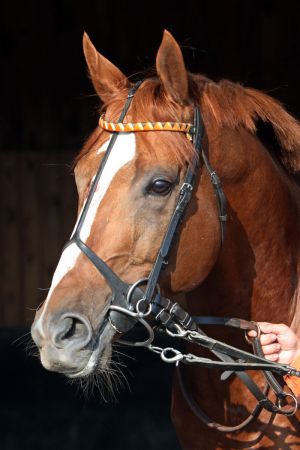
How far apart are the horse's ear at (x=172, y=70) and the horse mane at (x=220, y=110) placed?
0.10 ft

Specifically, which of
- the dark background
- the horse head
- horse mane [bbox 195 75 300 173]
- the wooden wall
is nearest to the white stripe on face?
the horse head

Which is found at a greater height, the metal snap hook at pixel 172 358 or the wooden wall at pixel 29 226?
the metal snap hook at pixel 172 358

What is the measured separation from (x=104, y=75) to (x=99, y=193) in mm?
465

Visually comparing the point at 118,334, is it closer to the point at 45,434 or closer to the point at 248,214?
the point at 248,214

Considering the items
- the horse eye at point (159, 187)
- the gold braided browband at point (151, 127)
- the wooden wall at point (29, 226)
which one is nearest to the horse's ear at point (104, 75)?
the gold braided browband at point (151, 127)

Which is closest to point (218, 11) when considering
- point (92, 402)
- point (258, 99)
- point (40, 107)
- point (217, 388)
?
point (40, 107)

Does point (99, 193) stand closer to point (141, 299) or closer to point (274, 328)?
point (141, 299)

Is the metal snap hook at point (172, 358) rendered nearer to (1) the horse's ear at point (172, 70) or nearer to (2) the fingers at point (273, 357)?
(2) the fingers at point (273, 357)

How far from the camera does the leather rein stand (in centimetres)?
194

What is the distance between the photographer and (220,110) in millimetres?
2152

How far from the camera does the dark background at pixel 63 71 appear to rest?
5352 millimetres

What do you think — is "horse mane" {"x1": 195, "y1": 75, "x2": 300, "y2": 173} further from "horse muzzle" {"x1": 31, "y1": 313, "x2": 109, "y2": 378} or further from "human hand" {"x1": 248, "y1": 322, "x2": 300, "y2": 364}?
"horse muzzle" {"x1": 31, "y1": 313, "x2": 109, "y2": 378}

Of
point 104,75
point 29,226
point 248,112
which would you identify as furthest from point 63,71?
point 248,112

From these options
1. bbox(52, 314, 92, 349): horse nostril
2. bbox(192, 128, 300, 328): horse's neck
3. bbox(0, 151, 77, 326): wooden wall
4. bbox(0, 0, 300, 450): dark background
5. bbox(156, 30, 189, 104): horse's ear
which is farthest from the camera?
bbox(0, 151, 77, 326): wooden wall
